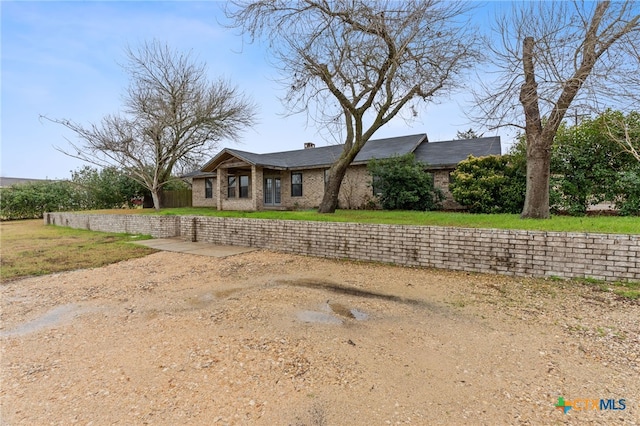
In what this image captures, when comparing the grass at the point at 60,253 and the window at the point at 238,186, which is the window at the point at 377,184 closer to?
the window at the point at 238,186

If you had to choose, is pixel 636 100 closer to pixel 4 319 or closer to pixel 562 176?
pixel 562 176

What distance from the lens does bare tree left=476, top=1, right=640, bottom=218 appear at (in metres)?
6.79

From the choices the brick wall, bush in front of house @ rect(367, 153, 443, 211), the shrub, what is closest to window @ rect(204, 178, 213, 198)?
the brick wall

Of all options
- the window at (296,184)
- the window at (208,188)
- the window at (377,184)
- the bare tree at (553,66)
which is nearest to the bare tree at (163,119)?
the window at (208,188)

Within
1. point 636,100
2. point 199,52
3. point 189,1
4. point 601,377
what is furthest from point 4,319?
point 199,52

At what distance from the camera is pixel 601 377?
260cm

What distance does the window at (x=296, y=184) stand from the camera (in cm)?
1789

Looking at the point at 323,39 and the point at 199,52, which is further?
the point at 199,52

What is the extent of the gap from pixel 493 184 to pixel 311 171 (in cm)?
930

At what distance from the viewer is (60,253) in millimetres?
8625

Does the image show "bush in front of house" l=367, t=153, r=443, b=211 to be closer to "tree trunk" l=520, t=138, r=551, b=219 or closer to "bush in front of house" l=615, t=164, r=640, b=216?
"tree trunk" l=520, t=138, r=551, b=219

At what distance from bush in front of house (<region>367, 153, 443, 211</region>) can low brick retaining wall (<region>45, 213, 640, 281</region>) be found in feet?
20.4

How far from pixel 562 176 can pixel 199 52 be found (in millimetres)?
18898

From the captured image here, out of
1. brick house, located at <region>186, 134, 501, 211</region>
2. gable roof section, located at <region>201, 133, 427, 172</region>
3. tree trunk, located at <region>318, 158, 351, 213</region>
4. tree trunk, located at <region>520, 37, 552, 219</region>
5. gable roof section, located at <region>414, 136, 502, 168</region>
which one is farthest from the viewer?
gable roof section, located at <region>201, 133, 427, 172</region>
